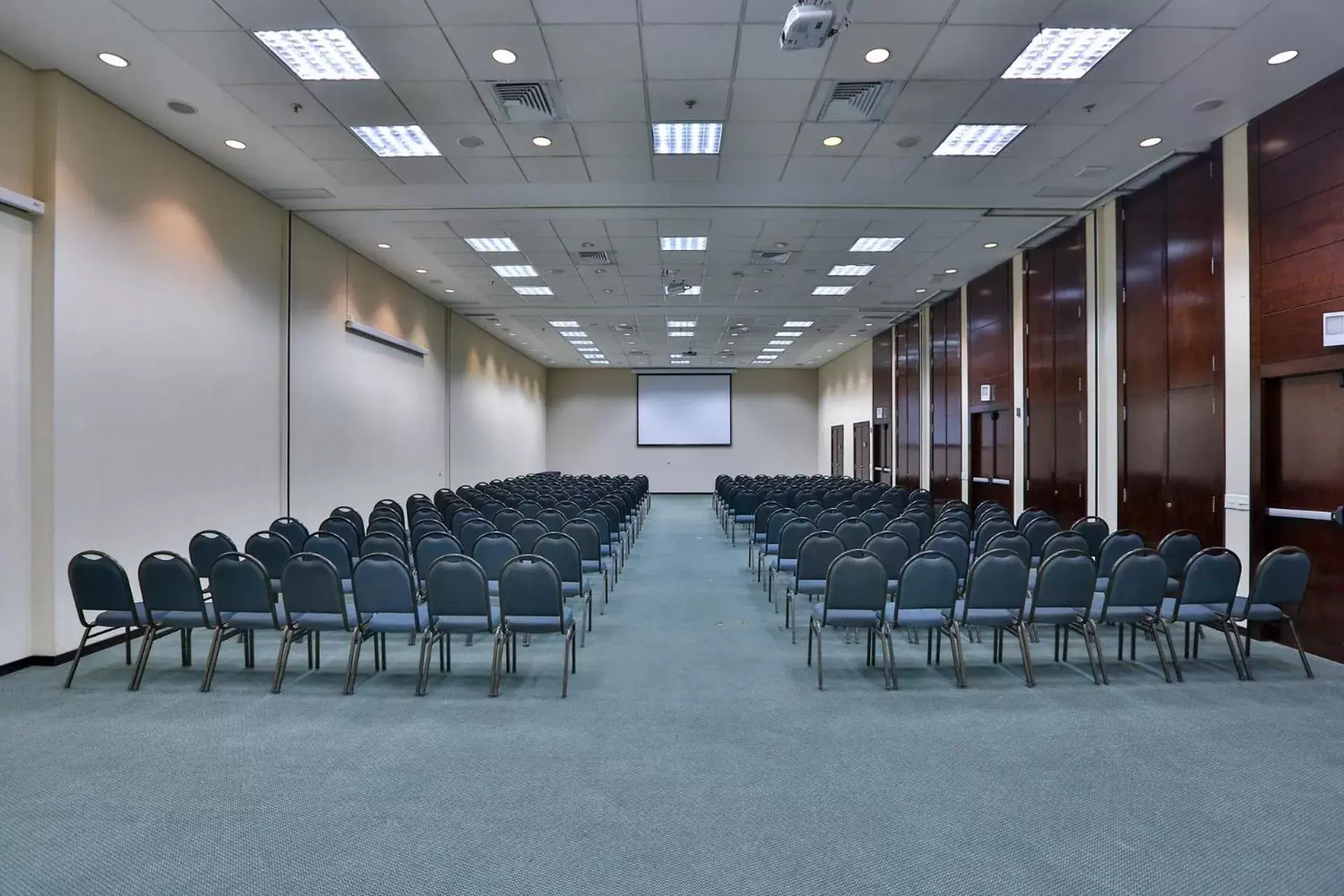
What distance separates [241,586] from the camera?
4738mm

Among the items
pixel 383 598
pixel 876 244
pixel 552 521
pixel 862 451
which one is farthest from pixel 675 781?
pixel 862 451

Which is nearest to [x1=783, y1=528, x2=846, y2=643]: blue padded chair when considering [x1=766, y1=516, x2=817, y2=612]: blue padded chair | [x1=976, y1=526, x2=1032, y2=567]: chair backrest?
[x1=766, y1=516, x2=817, y2=612]: blue padded chair

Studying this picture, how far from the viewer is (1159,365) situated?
772 centimetres

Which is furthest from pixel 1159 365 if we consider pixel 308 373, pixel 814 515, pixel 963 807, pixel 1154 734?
pixel 308 373

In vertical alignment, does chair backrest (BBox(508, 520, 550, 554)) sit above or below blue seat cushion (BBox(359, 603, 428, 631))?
above

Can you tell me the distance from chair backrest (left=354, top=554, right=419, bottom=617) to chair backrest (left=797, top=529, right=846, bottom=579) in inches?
126

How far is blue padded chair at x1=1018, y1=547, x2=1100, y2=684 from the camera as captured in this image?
189 inches

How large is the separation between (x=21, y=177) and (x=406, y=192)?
11.8 ft

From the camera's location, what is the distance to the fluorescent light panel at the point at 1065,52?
4.94 m

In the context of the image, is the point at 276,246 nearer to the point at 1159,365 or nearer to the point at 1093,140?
the point at 1093,140

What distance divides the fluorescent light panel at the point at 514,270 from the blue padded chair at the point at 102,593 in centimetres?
767

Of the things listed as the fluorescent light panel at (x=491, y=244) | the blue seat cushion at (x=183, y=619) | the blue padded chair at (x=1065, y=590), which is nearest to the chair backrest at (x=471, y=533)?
the blue seat cushion at (x=183, y=619)

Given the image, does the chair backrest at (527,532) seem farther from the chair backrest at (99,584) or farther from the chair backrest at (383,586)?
the chair backrest at (99,584)

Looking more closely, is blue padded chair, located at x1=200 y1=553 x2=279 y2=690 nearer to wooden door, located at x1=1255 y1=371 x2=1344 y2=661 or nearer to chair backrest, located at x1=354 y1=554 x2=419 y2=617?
chair backrest, located at x1=354 y1=554 x2=419 y2=617
